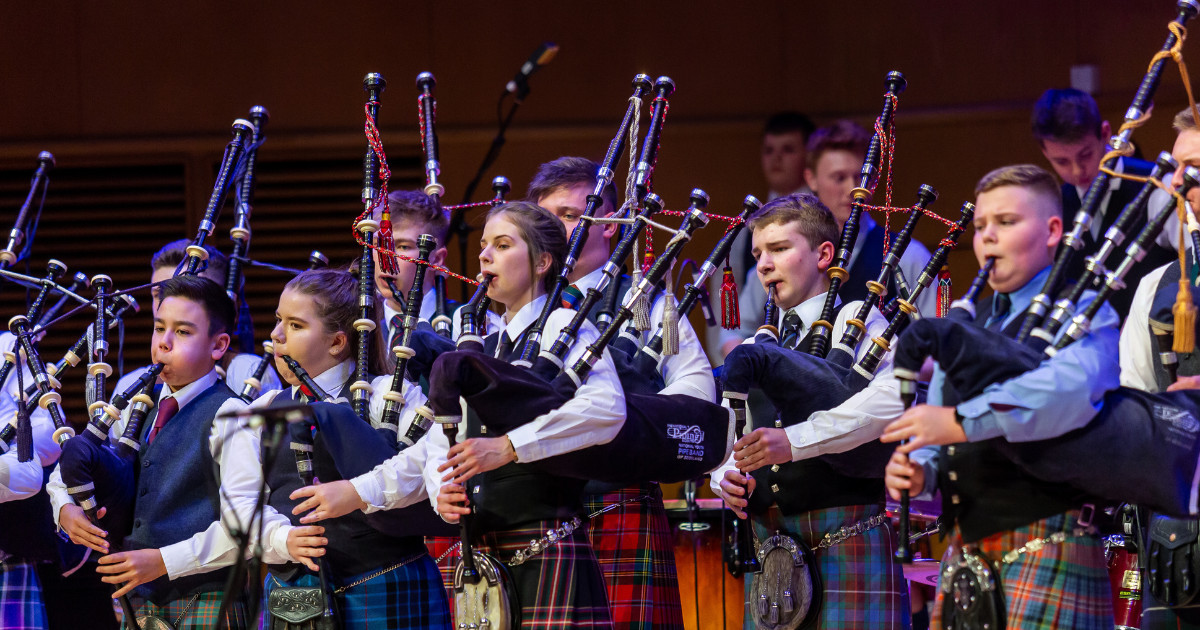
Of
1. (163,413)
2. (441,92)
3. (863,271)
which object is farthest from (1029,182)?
(441,92)

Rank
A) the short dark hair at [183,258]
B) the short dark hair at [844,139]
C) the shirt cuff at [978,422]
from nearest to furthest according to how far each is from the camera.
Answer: the shirt cuff at [978,422] < the short dark hair at [183,258] < the short dark hair at [844,139]

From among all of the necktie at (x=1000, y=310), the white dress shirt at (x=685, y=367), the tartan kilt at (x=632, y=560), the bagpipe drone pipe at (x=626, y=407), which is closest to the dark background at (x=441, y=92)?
the white dress shirt at (x=685, y=367)

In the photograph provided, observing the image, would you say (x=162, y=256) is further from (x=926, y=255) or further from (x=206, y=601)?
(x=926, y=255)

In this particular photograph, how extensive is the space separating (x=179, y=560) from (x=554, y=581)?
1.05 meters

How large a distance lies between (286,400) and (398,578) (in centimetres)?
56

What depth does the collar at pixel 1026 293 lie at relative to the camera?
280 cm

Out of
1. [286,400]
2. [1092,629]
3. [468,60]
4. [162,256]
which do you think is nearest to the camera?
[1092,629]

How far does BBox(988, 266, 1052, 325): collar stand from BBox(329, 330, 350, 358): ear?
1.75 metres

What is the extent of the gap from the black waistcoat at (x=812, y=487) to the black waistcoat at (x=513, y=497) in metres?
0.58

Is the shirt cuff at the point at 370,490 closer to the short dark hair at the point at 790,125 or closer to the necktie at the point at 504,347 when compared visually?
the necktie at the point at 504,347

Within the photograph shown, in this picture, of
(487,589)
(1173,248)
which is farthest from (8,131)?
(1173,248)

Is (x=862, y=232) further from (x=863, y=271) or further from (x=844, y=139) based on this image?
(x=844, y=139)

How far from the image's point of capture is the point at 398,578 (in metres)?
3.42

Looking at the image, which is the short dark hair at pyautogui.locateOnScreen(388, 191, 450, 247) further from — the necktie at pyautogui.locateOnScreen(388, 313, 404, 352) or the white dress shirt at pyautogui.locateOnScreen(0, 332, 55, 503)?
the white dress shirt at pyautogui.locateOnScreen(0, 332, 55, 503)
